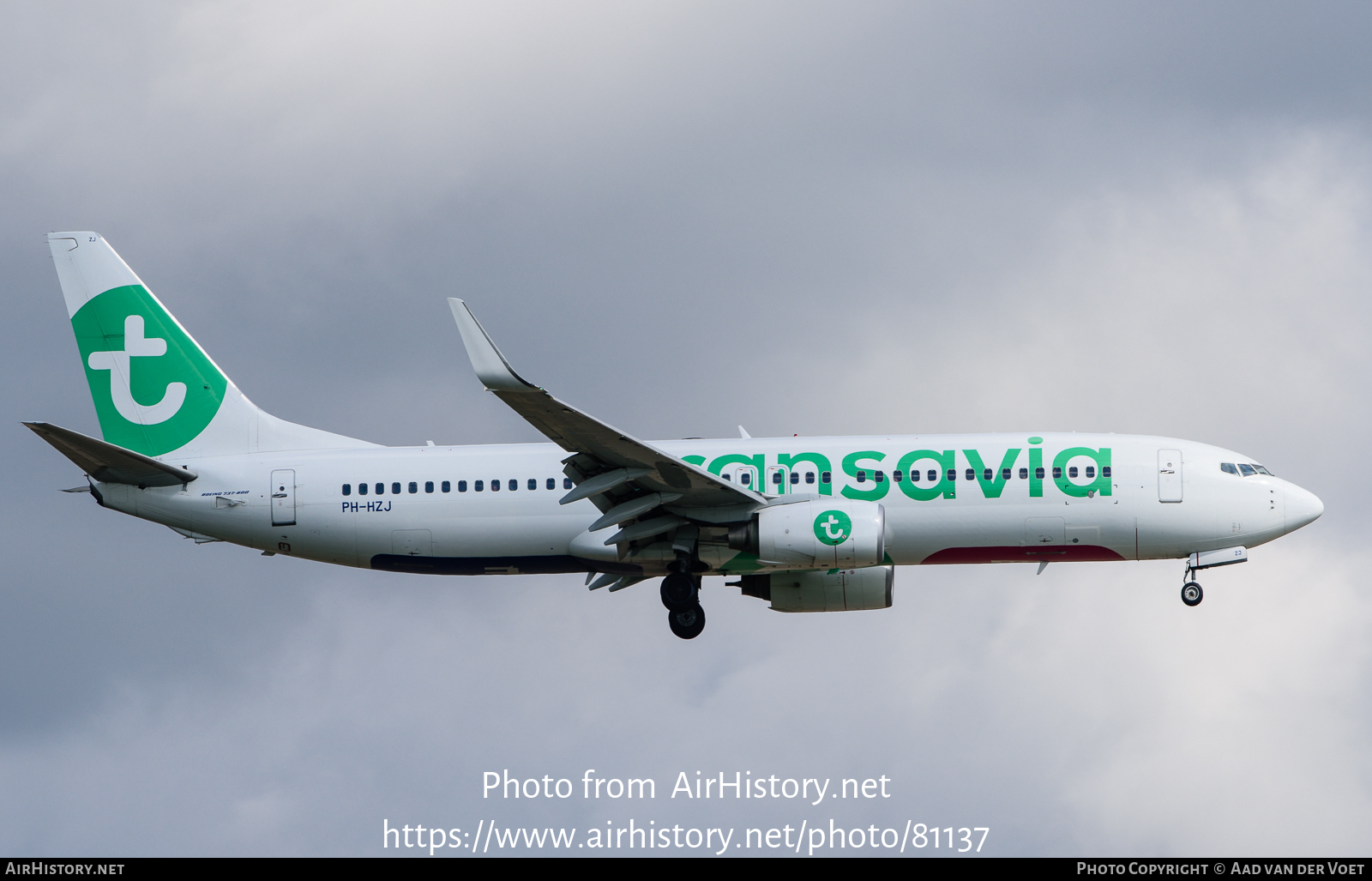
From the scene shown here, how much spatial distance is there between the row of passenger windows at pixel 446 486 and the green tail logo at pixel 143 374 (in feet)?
18.3

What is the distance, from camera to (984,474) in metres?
38.2

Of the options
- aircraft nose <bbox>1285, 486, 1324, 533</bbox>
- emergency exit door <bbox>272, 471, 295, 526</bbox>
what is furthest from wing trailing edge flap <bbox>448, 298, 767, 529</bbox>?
aircraft nose <bbox>1285, 486, 1324, 533</bbox>

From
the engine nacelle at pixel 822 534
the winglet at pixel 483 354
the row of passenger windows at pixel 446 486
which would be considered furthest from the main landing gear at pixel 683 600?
the winglet at pixel 483 354

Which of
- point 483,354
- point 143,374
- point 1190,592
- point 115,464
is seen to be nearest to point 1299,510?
point 1190,592

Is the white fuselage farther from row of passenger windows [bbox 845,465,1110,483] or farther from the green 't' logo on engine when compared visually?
the green 't' logo on engine

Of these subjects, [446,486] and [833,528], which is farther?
[446,486]

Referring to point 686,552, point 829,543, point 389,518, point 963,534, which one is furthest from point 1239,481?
point 389,518

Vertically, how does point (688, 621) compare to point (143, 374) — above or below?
below

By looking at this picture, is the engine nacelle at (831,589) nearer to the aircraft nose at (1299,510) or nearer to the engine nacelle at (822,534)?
the engine nacelle at (822,534)

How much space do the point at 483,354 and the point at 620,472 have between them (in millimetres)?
6343

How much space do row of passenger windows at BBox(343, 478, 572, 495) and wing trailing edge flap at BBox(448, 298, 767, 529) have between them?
5.53ft

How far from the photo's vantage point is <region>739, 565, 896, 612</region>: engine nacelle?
41.6 metres

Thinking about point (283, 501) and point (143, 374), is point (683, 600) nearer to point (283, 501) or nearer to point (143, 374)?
point (283, 501)

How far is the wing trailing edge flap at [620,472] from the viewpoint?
3431cm
